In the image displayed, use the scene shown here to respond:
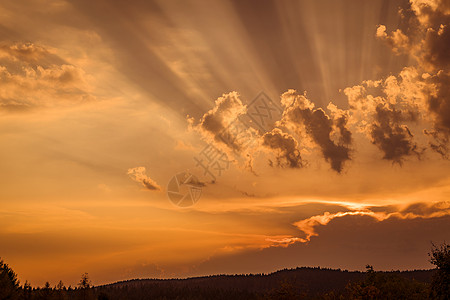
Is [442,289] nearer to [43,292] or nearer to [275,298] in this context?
[275,298]

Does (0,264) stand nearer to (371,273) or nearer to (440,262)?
(371,273)

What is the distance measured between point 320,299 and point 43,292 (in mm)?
104879

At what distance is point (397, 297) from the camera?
106 metres

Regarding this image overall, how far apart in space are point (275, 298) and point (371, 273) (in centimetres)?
2665

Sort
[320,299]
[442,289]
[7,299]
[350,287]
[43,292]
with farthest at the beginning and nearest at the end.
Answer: [320,299] < [350,287] < [43,292] < [7,299] < [442,289]

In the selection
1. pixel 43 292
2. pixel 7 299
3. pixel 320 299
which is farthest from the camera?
pixel 320 299

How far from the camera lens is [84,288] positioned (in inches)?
3718

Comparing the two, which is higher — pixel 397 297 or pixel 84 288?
pixel 84 288

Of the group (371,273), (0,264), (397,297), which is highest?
(0,264)

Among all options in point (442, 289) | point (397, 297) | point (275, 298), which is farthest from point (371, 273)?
point (442, 289)

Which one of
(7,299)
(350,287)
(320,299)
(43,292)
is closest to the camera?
(7,299)

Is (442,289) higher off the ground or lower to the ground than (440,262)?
lower

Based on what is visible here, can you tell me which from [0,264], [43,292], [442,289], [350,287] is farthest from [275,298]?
[0,264]

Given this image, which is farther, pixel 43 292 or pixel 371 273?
pixel 371 273
